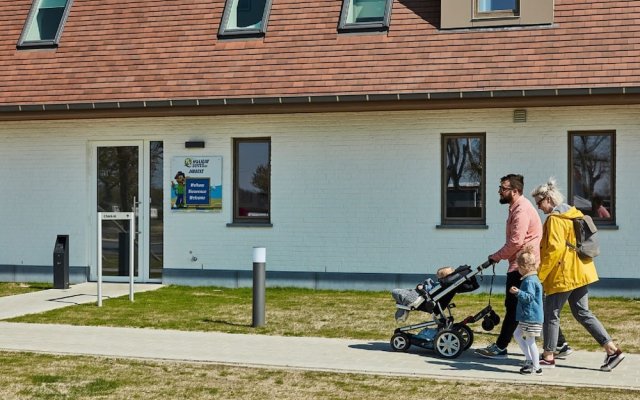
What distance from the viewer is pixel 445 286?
35.8 feet

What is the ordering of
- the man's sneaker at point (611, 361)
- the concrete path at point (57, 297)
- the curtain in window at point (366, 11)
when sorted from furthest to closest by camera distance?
1. the curtain in window at point (366, 11)
2. the concrete path at point (57, 297)
3. the man's sneaker at point (611, 361)

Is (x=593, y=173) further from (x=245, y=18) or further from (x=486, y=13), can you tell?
(x=245, y=18)

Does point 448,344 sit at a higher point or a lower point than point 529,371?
higher

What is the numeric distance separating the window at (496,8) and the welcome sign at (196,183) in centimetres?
515

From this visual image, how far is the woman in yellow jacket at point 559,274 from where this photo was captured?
1011 centimetres

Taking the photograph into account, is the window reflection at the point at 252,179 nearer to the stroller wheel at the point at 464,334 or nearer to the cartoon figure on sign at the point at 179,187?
the cartoon figure on sign at the point at 179,187

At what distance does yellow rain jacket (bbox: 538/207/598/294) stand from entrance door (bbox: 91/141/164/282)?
1006 cm

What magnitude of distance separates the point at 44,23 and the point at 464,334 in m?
12.8

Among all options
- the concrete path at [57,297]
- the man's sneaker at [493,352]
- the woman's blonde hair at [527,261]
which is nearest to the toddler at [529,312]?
the woman's blonde hair at [527,261]

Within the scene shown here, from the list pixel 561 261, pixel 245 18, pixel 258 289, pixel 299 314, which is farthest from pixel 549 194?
pixel 245 18

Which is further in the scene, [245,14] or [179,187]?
[245,14]

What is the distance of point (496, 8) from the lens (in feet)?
58.2

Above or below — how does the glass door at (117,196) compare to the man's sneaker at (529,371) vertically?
above

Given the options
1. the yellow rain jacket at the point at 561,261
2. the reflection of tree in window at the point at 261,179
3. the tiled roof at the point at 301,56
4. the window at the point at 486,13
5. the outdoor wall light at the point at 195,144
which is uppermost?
the window at the point at 486,13
